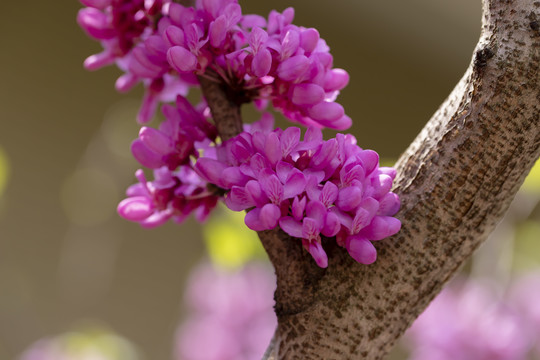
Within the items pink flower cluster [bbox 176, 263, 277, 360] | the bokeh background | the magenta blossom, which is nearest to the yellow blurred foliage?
pink flower cluster [bbox 176, 263, 277, 360]

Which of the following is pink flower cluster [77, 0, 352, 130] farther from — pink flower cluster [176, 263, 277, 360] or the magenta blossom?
pink flower cluster [176, 263, 277, 360]

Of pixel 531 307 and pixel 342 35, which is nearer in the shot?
pixel 531 307

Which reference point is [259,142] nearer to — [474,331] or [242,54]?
[242,54]

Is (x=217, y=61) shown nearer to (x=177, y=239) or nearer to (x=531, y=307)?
(x=531, y=307)

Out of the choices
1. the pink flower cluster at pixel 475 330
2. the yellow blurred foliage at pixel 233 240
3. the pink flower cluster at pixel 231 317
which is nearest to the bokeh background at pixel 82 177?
the pink flower cluster at pixel 231 317

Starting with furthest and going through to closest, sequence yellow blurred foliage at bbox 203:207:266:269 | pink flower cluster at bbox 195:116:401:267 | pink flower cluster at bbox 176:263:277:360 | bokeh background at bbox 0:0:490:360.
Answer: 1. bokeh background at bbox 0:0:490:360
2. pink flower cluster at bbox 176:263:277:360
3. yellow blurred foliage at bbox 203:207:266:269
4. pink flower cluster at bbox 195:116:401:267

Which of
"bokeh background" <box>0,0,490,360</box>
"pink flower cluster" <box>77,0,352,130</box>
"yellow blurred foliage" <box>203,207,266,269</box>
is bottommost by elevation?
"bokeh background" <box>0,0,490,360</box>

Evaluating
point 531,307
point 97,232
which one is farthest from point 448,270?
point 97,232

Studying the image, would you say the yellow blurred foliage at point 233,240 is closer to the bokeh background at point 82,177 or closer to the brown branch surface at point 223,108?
the brown branch surface at point 223,108

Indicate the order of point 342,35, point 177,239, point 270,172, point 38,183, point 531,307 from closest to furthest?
point 270,172
point 531,307
point 38,183
point 177,239
point 342,35
